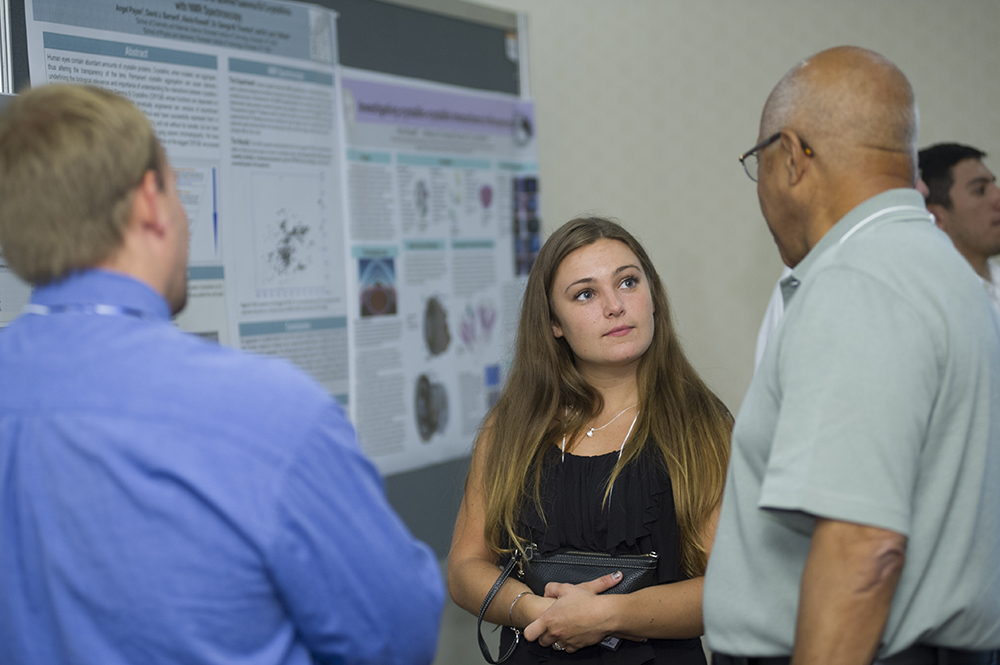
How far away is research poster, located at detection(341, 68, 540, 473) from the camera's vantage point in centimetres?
241

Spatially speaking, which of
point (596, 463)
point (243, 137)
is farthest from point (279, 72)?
point (596, 463)

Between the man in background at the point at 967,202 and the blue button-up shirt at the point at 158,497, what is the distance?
2.81 metres

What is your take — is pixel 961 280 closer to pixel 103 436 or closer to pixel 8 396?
pixel 103 436

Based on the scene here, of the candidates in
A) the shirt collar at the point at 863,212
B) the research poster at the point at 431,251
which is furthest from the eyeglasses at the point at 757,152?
the research poster at the point at 431,251

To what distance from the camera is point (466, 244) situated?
2684mm

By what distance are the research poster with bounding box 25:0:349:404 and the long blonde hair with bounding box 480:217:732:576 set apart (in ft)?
2.11

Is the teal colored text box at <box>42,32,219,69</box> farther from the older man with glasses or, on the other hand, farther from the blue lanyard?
the older man with glasses

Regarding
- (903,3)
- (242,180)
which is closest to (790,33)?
(903,3)

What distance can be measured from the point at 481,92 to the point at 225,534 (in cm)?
216

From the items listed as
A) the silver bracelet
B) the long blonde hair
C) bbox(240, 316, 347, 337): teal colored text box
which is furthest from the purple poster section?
the silver bracelet

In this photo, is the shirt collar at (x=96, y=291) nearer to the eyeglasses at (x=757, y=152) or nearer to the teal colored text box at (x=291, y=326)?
the eyeglasses at (x=757, y=152)

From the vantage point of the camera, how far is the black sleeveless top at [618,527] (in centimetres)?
165

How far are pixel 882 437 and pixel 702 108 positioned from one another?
287cm

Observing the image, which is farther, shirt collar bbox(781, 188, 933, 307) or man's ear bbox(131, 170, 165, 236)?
shirt collar bbox(781, 188, 933, 307)
